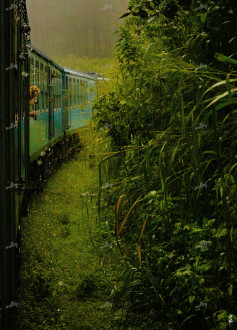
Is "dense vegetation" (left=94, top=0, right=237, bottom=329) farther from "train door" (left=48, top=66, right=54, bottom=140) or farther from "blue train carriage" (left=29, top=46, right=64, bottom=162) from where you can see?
"train door" (left=48, top=66, right=54, bottom=140)

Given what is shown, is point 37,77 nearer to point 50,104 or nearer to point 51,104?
point 50,104

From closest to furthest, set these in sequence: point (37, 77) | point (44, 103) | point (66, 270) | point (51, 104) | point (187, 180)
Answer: point (187, 180) < point (66, 270) < point (37, 77) < point (44, 103) < point (51, 104)

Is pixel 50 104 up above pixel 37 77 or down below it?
below

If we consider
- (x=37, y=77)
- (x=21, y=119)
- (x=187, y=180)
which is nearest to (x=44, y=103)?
(x=37, y=77)

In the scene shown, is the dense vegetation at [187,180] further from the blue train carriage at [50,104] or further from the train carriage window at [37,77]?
the train carriage window at [37,77]

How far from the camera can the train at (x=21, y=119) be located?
103 inches

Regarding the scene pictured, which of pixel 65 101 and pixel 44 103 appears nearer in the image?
pixel 44 103

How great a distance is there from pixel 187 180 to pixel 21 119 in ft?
9.56

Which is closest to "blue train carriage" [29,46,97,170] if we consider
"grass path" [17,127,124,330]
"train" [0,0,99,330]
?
"train" [0,0,99,330]

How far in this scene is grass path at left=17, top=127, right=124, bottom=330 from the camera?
3.77m

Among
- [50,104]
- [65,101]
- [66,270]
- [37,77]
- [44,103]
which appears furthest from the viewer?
[65,101]

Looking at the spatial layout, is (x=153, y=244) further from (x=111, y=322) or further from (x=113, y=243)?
(x=113, y=243)

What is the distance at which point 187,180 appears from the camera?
9.79 feet

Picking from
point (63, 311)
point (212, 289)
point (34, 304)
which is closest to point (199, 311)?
point (212, 289)
